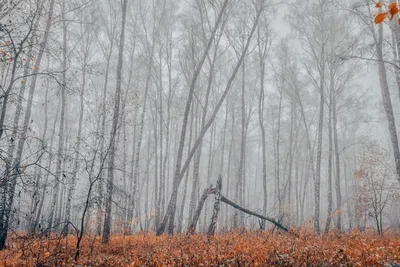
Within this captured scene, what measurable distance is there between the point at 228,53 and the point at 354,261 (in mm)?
17295

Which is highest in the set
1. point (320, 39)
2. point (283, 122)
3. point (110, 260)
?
point (320, 39)

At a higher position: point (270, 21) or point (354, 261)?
point (270, 21)

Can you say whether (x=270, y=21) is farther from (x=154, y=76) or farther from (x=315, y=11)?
(x=154, y=76)

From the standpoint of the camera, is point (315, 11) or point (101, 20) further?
point (101, 20)

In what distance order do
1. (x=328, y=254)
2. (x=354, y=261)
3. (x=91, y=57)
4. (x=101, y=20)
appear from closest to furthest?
(x=354, y=261) < (x=328, y=254) < (x=101, y=20) < (x=91, y=57)

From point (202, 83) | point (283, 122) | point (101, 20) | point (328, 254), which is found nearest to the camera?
point (328, 254)

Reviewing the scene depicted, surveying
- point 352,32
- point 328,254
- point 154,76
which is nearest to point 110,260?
point 328,254

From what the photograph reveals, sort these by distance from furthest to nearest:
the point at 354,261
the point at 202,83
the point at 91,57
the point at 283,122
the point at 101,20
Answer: the point at 283,122 < the point at 202,83 < the point at 91,57 < the point at 101,20 < the point at 354,261

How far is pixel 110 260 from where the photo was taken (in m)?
5.32

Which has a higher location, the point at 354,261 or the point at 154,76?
the point at 154,76

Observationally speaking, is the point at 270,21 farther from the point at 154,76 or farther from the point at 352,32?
the point at 154,76

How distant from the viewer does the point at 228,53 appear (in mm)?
19891

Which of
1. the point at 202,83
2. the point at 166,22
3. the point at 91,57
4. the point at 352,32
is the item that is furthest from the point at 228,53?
the point at 91,57

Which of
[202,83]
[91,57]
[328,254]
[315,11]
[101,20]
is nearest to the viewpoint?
[328,254]
